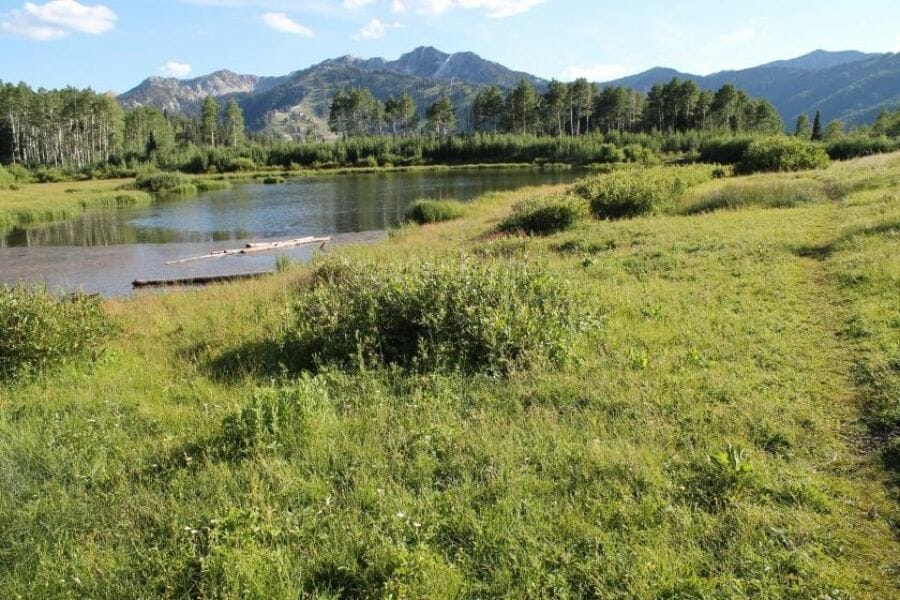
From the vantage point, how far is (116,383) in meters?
10.4

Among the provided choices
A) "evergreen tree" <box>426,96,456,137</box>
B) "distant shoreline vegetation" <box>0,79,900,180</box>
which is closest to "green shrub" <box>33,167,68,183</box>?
"distant shoreline vegetation" <box>0,79,900,180</box>

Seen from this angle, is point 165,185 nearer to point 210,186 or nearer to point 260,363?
point 210,186

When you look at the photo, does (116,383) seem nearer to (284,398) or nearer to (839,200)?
(284,398)

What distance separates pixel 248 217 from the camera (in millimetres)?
55500

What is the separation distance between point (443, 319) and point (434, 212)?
31.8 meters

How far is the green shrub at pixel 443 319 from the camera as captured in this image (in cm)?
937

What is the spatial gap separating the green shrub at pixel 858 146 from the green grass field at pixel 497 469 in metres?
64.8

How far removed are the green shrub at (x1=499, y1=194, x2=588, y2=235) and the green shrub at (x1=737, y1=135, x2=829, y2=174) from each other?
25659mm

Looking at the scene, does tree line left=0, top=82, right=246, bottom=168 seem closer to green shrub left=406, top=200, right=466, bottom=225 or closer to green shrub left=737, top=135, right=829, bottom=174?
green shrub left=406, top=200, right=466, bottom=225

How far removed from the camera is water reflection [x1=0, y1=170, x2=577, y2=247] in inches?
1777

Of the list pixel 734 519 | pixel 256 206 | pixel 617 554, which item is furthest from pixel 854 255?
pixel 256 206

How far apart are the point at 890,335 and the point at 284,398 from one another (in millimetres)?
8995

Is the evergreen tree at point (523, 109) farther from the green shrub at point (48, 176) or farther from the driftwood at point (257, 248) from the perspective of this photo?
the driftwood at point (257, 248)

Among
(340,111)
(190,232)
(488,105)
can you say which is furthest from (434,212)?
(340,111)
